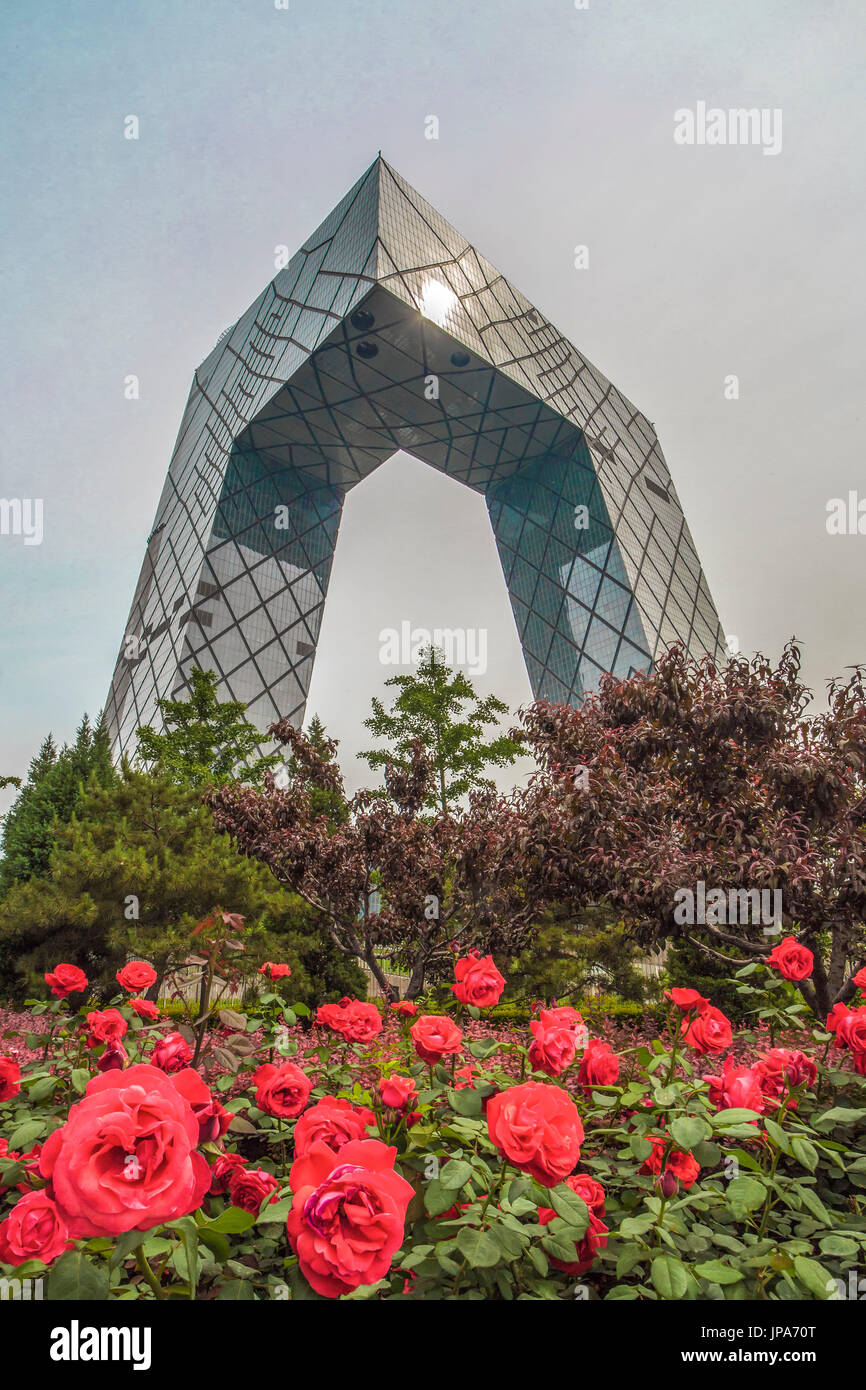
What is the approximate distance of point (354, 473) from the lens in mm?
37375

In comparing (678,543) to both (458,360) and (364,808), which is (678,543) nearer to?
(458,360)

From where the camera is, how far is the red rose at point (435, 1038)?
75.5 inches

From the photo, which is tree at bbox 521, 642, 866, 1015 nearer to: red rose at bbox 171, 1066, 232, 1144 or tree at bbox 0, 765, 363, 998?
red rose at bbox 171, 1066, 232, 1144

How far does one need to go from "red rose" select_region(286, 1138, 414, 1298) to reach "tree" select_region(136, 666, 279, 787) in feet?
54.0

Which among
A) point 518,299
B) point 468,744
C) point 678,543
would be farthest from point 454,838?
point 678,543

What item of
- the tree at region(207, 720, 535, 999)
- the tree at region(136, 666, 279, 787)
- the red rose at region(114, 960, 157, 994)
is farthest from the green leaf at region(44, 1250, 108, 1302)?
the tree at region(136, 666, 279, 787)

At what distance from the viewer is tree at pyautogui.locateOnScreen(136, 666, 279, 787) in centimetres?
1727

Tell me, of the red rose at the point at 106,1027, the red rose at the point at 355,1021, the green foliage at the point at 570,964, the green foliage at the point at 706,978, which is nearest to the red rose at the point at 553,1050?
the red rose at the point at 355,1021

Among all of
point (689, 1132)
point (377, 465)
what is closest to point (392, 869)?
point (689, 1132)

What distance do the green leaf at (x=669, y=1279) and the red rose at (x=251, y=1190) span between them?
2.85 feet

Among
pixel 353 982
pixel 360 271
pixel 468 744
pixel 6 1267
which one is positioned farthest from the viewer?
pixel 360 271

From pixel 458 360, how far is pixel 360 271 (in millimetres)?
5250

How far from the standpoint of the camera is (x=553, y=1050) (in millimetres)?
1841

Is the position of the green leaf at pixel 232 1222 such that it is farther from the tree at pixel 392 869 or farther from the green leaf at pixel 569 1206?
the tree at pixel 392 869
